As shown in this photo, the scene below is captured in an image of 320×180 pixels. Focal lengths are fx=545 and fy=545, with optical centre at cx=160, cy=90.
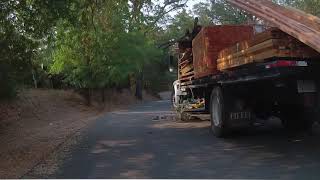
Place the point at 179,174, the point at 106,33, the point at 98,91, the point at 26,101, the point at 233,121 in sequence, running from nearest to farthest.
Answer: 1. the point at 179,174
2. the point at 233,121
3. the point at 26,101
4. the point at 106,33
5. the point at 98,91

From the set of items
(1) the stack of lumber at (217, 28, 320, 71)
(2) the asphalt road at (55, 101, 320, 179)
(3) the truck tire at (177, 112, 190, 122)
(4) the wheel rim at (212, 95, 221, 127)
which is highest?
(1) the stack of lumber at (217, 28, 320, 71)

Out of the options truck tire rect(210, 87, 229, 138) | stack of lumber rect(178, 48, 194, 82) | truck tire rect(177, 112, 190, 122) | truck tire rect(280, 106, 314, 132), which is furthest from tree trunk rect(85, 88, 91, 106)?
truck tire rect(280, 106, 314, 132)

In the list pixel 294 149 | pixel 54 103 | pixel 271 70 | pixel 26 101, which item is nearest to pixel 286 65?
pixel 271 70

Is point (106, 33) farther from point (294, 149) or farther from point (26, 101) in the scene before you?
point (294, 149)

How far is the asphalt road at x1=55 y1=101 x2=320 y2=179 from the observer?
29.0ft

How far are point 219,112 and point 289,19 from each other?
4067mm

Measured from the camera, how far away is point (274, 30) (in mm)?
9164

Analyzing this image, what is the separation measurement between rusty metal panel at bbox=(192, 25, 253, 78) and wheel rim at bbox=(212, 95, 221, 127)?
0.69 metres

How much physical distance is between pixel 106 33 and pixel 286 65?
2572 cm

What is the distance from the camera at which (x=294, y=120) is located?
13781mm

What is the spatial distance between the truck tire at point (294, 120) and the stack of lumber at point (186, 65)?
3830 mm

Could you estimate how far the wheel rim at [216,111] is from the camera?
13.2 meters

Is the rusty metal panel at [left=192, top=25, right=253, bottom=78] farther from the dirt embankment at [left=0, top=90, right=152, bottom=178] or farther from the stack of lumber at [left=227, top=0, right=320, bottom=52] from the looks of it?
the dirt embankment at [left=0, top=90, right=152, bottom=178]

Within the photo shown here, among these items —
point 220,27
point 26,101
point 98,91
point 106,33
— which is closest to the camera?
point 220,27
